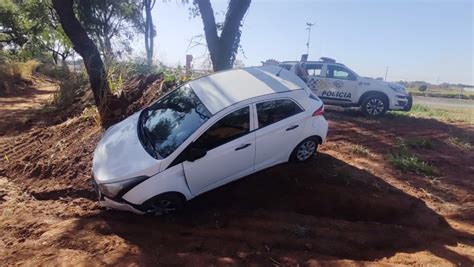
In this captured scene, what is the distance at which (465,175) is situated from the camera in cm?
630

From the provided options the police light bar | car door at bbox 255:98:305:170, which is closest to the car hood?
car door at bbox 255:98:305:170

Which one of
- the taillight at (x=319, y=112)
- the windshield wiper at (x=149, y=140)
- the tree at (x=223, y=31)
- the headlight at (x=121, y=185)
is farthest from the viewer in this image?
the tree at (x=223, y=31)

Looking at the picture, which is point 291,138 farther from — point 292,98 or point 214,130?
point 214,130

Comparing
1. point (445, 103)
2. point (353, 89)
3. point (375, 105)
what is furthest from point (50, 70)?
point (445, 103)

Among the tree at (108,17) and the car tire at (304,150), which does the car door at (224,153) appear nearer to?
the car tire at (304,150)

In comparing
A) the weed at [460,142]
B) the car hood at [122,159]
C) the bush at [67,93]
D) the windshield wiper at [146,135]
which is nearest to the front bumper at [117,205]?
the car hood at [122,159]

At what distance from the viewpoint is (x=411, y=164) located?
6.49m

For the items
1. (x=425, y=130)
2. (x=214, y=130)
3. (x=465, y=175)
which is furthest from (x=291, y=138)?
(x=425, y=130)

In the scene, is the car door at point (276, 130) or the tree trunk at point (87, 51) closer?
the car door at point (276, 130)

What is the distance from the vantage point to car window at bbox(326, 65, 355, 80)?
11.6 meters

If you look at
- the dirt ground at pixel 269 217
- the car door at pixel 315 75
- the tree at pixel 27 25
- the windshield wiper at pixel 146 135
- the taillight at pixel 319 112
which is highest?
the tree at pixel 27 25

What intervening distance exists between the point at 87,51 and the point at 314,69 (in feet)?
23.1

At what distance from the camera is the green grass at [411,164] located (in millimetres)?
6355

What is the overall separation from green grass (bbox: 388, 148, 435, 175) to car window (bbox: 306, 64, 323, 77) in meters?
5.40
